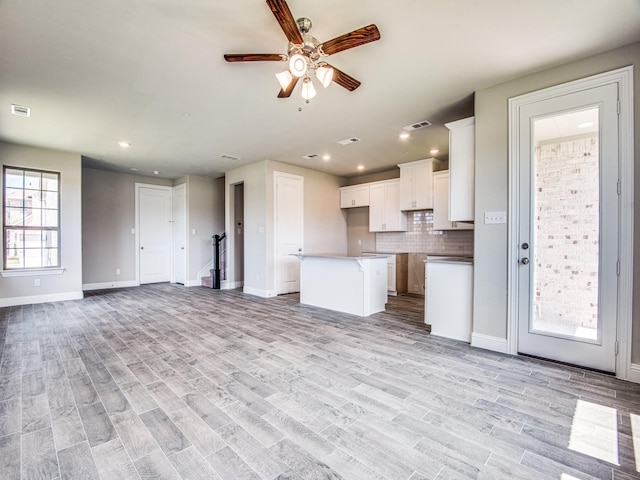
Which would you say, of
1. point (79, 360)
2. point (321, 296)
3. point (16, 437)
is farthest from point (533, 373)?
point (79, 360)

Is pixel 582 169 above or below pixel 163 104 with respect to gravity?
below

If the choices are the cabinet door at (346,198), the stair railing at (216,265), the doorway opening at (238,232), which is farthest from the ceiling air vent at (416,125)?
the stair railing at (216,265)

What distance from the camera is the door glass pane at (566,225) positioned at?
8.78ft

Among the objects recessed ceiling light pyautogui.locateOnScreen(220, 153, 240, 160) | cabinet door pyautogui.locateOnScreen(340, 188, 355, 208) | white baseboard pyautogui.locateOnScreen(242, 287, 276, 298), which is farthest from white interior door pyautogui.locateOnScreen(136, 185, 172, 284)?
cabinet door pyautogui.locateOnScreen(340, 188, 355, 208)

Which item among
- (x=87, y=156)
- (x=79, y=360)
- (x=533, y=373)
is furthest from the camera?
(x=87, y=156)

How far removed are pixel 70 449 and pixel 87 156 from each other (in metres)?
6.02

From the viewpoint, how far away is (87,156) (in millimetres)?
5875

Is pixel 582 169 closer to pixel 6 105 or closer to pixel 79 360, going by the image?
pixel 79 360

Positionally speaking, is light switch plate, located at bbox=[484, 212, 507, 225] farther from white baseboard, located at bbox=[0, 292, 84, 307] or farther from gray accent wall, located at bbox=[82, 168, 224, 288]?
white baseboard, located at bbox=[0, 292, 84, 307]

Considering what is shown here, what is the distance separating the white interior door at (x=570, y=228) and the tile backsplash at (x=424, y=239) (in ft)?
10.5

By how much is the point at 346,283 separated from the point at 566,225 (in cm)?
284

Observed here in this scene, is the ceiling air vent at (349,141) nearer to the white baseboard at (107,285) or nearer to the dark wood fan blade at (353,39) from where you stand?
the dark wood fan blade at (353,39)

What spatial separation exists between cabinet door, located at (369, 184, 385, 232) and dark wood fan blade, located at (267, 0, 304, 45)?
4944 millimetres

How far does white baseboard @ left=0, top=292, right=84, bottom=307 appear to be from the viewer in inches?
203
